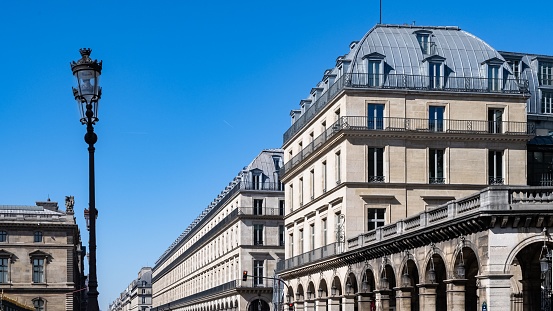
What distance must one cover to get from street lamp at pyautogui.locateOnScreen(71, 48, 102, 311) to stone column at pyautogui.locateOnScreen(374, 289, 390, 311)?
3519cm

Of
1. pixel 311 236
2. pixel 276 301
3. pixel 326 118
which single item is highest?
pixel 326 118

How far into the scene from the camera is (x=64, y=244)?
105375mm

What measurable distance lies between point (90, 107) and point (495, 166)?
46657 millimetres

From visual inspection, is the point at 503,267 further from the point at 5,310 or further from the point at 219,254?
the point at 219,254

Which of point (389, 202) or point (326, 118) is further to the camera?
point (326, 118)

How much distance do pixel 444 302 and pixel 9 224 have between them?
208 ft

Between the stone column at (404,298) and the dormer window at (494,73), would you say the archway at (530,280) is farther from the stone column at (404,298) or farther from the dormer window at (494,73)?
the dormer window at (494,73)

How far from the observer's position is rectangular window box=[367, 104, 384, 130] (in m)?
61.7

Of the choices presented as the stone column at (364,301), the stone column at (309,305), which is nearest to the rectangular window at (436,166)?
the stone column at (364,301)

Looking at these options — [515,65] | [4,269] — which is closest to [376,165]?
[515,65]

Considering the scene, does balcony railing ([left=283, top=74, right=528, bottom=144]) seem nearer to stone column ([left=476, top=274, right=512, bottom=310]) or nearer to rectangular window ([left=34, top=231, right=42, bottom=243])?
stone column ([left=476, top=274, right=512, bottom=310])

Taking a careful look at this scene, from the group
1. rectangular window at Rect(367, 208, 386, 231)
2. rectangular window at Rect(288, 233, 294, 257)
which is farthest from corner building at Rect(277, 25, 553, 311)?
rectangular window at Rect(288, 233, 294, 257)

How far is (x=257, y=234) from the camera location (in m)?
104

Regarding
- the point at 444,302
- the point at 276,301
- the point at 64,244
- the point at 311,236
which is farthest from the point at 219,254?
the point at 444,302
